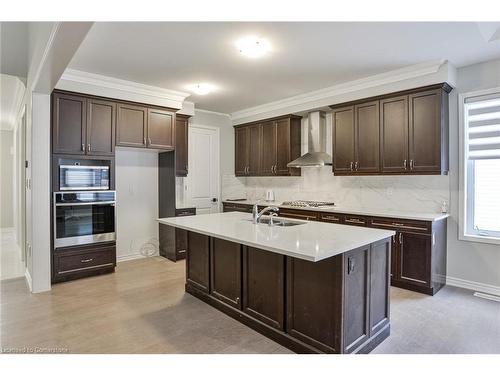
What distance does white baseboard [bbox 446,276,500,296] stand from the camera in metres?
3.52

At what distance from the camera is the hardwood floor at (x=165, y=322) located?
2410mm

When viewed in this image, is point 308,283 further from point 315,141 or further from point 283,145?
point 283,145

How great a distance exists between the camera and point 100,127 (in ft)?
13.7

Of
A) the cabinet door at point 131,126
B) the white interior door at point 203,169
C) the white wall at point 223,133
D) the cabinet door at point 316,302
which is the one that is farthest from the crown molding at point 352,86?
the cabinet door at point 316,302

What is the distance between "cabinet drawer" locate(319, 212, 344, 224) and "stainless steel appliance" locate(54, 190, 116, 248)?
2966 millimetres

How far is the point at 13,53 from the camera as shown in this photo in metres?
3.54

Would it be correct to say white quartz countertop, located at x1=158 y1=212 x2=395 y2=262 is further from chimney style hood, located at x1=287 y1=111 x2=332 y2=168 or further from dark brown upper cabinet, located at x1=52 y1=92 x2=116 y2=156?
chimney style hood, located at x1=287 y1=111 x2=332 y2=168

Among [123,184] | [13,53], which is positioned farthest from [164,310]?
[13,53]

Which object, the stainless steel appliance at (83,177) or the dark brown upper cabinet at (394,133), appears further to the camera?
the stainless steel appliance at (83,177)

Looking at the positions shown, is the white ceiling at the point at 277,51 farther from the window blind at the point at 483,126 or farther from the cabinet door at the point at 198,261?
the cabinet door at the point at 198,261

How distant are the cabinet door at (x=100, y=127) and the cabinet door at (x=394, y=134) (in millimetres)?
3667
